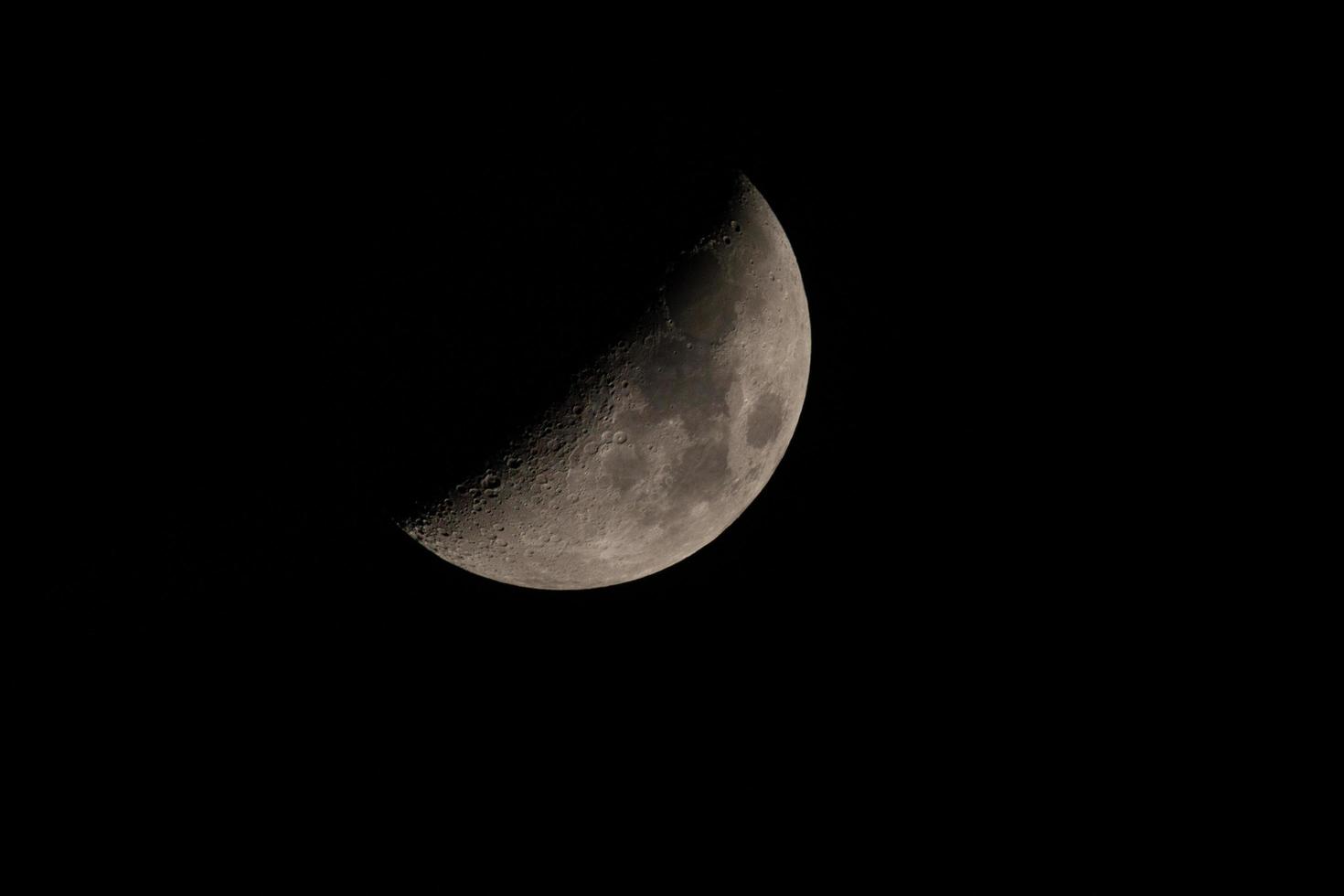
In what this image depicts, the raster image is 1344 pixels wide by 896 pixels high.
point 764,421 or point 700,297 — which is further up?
point 700,297

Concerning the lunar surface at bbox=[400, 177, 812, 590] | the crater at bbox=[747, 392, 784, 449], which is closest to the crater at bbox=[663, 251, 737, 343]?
the lunar surface at bbox=[400, 177, 812, 590]

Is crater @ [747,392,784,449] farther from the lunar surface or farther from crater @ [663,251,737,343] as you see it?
crater @ [663,251,737,343]

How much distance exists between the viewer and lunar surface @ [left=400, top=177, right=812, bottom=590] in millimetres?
2219

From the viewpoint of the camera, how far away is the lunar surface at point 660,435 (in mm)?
2219

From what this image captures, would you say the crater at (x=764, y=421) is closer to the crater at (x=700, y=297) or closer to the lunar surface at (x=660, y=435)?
the lunar surface at (x=660, y=435)

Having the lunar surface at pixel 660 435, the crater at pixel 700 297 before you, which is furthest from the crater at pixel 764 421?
the crater at pixel 700 297

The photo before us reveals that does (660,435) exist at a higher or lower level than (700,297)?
lower

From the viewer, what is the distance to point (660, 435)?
90.0 inches

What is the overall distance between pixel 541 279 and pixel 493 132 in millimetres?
489

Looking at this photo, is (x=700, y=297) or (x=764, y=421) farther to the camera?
(x=764, y=421)

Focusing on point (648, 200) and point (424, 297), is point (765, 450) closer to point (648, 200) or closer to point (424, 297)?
point (648, 200)

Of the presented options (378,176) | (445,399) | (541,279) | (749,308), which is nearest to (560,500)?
(445,399)

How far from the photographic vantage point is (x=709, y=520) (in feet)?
8.77

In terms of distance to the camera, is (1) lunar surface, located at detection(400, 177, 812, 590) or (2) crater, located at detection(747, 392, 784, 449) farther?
(2) crater, located at detection(747, 392, 784, 449)
